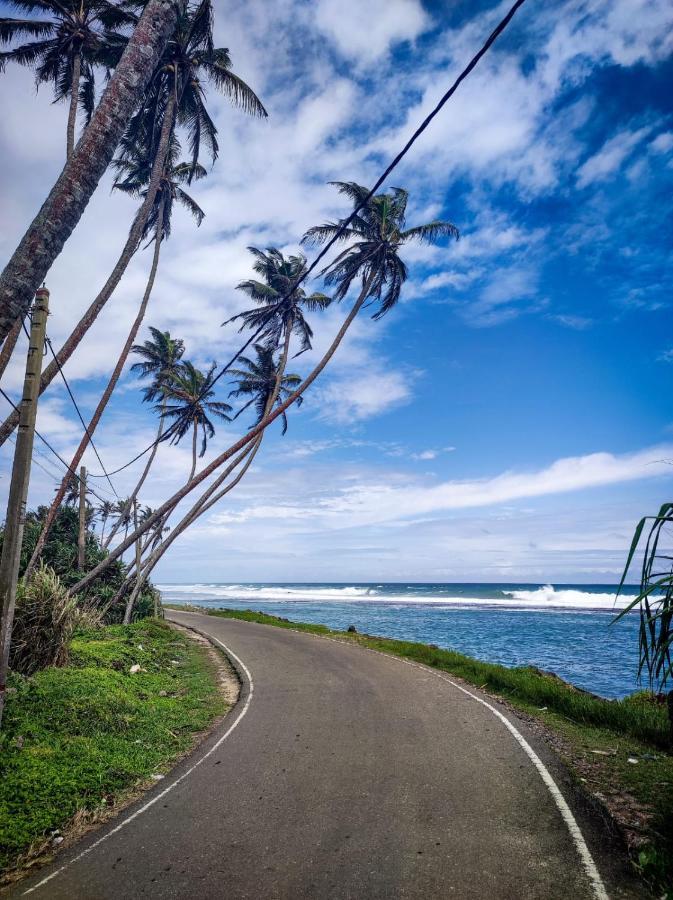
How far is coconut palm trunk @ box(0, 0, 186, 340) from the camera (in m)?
5.23

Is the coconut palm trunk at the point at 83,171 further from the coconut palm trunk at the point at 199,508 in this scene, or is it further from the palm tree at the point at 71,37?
the coconut palm trunk at the point at 199,508

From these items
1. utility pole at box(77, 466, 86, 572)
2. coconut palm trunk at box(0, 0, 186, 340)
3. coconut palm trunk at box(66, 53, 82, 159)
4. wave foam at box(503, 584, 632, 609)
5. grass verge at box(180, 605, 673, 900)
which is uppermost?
coconut palm trunk at box(66, 53, 82, 159)

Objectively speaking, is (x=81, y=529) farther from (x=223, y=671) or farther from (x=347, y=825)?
(x=347, y=825)

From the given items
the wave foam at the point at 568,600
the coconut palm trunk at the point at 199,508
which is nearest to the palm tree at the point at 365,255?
the coconut palm trunk at the point at 199,508

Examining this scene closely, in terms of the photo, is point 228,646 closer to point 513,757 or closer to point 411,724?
point 411,724

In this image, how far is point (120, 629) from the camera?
53.5 feet

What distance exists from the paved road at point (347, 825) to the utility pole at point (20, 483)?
8.34 feet

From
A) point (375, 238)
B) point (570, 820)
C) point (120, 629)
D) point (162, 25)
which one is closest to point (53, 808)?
point (570, 820)

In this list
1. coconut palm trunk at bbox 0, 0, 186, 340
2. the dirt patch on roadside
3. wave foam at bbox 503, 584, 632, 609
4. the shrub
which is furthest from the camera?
wave foam at bbox 503, 584, 632, 609

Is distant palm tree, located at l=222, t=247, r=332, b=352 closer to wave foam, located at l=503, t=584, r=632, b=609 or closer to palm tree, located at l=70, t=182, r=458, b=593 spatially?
palm tree, located at l=70, t=182, r=458, b=593

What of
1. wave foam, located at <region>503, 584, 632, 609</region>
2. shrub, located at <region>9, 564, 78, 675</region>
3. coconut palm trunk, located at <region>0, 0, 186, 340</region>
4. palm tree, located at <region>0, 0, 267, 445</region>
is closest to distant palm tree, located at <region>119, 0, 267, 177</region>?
palm tree, located at <region>0, 0, 267, 445</region>

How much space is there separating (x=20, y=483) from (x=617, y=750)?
971 centimetres

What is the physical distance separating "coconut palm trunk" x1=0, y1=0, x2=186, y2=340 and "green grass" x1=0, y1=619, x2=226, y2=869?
16.8 feet

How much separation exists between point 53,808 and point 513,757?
19.8 ft
